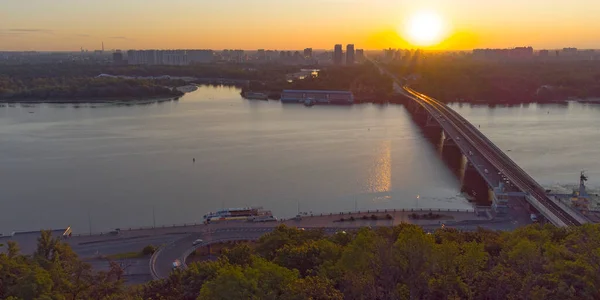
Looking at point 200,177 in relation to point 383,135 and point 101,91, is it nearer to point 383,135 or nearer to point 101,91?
point 383,135

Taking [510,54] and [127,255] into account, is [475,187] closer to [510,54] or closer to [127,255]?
[127,255]

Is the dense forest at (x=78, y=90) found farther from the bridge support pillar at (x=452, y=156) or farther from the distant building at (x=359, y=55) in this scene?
the distant building at (x=359, y=55)

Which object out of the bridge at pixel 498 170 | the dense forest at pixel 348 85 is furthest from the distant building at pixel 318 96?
the bridge at pixel 498 170

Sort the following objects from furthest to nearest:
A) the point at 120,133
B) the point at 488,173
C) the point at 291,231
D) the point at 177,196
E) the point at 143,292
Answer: the point at 120,133, the point at 488,173, the point at 177,196, the point at 291,231, the point at 143,292

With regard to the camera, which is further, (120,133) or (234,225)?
(120,133)

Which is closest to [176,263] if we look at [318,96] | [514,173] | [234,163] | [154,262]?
[154,262]

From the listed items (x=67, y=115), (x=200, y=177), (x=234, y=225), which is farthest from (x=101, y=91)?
(x=234, y=225)
